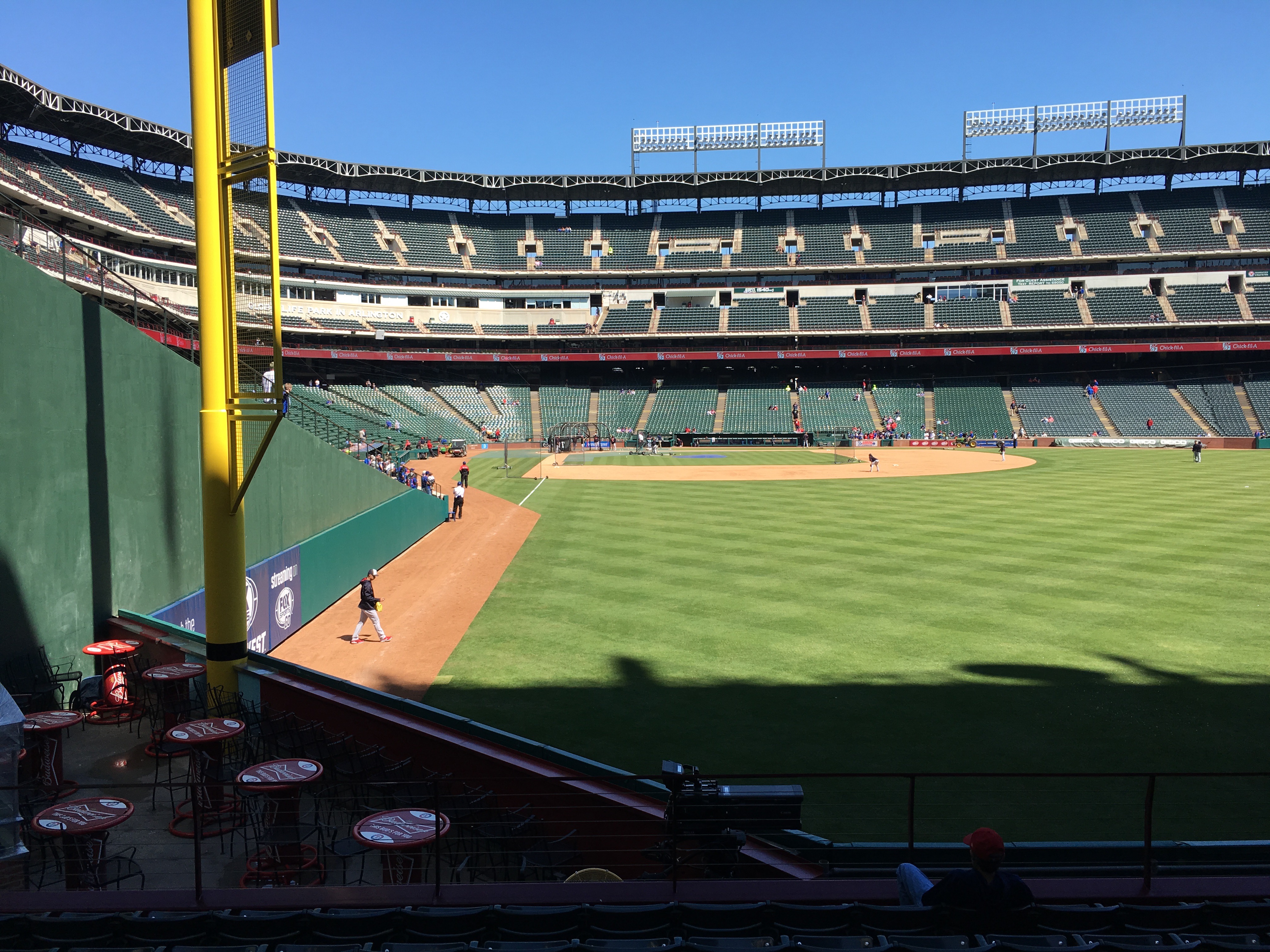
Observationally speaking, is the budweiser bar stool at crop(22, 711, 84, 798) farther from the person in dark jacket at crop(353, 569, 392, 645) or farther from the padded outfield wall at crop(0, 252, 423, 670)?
the person in dark jacket at crop(353, 569, 392, 645)

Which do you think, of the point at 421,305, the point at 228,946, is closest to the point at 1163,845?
the point at 228,946

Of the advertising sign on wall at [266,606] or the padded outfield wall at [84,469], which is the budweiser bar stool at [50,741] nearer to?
the padded outfield wall at [84,469]

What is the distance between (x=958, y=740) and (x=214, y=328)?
10010 millimetres

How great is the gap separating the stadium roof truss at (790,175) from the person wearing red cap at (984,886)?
247ft

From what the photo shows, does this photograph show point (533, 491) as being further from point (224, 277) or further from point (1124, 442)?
point (1124, 442)

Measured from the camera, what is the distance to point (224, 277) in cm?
803

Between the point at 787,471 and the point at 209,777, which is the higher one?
the point at 787,471

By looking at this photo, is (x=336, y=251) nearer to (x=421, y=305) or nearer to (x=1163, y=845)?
(x=421, y=305)

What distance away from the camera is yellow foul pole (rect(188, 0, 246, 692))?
7.82 meters

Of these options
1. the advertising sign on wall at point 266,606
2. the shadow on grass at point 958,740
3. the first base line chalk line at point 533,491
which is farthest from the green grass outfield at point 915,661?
the first base line chalk line at point 533,491

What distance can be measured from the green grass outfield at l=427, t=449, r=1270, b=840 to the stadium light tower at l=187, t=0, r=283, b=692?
4.47 meters

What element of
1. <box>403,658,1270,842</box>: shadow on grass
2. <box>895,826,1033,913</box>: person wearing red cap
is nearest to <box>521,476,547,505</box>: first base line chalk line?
<box>403,658,1270,842</box>: shadow on grass

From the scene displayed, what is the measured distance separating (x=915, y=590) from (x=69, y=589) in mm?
14979

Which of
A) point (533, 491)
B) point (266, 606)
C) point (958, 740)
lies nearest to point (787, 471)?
point (533, 491)
